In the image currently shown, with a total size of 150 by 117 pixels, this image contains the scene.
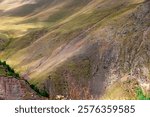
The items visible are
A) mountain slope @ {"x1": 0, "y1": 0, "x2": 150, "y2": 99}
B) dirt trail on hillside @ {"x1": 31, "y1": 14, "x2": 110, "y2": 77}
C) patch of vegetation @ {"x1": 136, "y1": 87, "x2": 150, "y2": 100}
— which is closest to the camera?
patch of vegetation @ {"x1": 136, "y1": 87, "x2": 150, "y2": 100}

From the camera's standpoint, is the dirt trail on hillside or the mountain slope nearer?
the mountain slope

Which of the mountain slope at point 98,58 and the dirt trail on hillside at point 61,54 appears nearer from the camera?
the mountain slope at point 98,58

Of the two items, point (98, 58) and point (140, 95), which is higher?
point (140, 95)

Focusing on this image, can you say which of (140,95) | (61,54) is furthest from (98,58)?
(140,95)

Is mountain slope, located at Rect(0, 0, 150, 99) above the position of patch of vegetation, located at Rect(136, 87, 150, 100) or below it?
below

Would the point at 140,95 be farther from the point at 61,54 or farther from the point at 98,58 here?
the point at 61,54

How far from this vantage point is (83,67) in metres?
102

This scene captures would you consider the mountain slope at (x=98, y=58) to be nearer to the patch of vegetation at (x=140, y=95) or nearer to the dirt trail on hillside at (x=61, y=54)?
the dirt trail on hillside at (x=61, y=54)

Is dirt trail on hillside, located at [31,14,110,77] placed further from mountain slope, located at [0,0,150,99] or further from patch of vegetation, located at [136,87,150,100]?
patch of vegetation, located at [136,87,150,100]

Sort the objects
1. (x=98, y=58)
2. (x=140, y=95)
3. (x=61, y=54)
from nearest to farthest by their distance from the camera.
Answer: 1. (x=140, y=95)
2. (x=98, y=58)
3. (x=61, y=54)

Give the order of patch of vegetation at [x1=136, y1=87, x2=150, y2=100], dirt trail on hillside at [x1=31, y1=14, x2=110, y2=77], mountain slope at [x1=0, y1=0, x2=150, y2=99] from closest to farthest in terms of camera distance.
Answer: patch of vegetation at [x1=136, y1=87, x2=150, y2=100], mountain slope at [x1=0, y1=0, x2=150, y2=99], dirt trail on hillside at [x1=31, y1=14, x2=110, y2=77]

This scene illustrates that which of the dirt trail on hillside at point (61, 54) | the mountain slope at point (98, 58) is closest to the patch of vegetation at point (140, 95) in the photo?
the mountain slope at point (98, 58)

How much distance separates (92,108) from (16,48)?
15964 cm

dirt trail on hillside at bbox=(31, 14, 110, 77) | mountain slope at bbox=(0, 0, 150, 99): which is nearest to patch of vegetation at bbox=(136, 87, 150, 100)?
mountain slope at bbox=(0, 0, 150, 99)
